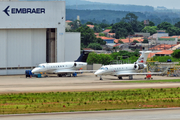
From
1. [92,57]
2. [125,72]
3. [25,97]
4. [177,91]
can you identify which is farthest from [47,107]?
[92,57]

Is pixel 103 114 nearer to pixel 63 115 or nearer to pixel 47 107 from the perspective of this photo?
pixel 63 115

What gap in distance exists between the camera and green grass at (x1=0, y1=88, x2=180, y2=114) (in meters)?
29.9

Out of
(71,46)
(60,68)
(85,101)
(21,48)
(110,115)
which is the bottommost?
(110,115)

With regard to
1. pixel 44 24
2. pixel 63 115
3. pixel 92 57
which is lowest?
pixel 63 115

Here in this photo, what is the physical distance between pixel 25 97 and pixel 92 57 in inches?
2336

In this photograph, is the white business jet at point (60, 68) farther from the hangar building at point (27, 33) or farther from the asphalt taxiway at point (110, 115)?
the asphalt taxiway at point (110, 115)

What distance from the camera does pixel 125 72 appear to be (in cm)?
6375

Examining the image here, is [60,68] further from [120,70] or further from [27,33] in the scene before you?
[120,70]

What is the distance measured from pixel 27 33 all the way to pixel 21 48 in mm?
3365

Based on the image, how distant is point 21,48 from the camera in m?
73.6

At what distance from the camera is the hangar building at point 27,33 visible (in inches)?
2832

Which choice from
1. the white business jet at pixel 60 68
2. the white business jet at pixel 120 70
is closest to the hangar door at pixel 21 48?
the white business jet at pixel 60 68

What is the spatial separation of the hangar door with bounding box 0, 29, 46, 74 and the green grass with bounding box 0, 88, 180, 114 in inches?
1385

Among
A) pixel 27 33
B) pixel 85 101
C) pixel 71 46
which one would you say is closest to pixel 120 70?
pixel 71 46
